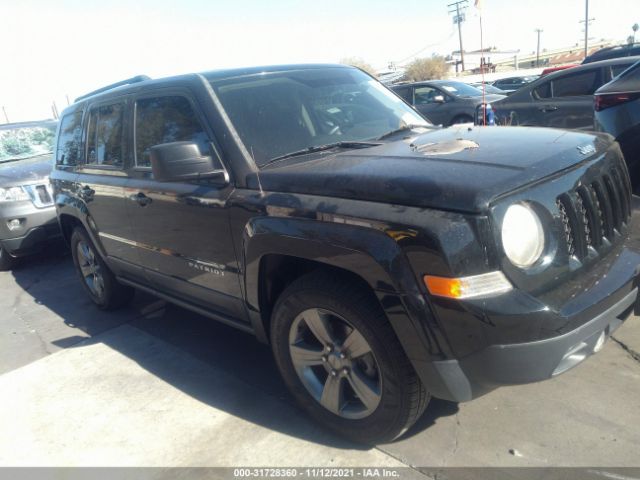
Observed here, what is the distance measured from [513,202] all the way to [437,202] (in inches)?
11.4

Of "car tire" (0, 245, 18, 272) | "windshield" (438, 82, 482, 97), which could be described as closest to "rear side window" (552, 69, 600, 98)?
"windshield" (438, 82, 482, 97)

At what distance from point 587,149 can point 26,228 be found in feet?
20.8

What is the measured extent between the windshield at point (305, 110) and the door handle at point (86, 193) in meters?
1.70

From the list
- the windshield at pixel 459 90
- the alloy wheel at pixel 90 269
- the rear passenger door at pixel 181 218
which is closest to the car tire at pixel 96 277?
the alloy wheel at pixel 90 269

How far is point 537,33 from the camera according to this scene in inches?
3017

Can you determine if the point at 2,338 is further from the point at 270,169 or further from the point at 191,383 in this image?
the point at 270,169

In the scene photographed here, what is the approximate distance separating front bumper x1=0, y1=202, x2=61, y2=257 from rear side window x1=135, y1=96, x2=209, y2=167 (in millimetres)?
3612

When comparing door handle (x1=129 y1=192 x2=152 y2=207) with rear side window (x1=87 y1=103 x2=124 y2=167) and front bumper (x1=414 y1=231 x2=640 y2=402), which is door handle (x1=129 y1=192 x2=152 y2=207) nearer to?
rear side window (x1=87 y1=103 x2=124 y2=167)

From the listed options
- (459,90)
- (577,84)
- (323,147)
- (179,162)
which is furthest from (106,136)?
(459,90)

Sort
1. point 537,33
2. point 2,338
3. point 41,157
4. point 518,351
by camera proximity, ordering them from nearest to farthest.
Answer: point 518,351 → point 2,338 → point 41,157 → point 537,33

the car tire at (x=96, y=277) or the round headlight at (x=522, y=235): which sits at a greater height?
the round headlight at (x=522, y=235)

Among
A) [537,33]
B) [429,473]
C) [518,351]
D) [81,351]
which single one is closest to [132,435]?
[81,351]

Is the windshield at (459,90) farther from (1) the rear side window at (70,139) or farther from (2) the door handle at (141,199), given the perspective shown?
(2) the door handle at (141,199)

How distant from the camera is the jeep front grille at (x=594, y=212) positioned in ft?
7.18
